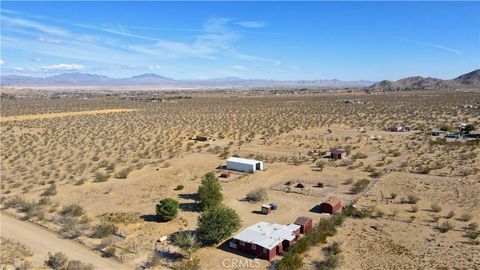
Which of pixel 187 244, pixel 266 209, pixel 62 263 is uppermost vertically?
pixel 266 209

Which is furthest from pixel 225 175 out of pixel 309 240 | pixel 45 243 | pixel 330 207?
pixel 45 243

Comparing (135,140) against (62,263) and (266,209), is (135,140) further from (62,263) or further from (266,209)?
(62,263)

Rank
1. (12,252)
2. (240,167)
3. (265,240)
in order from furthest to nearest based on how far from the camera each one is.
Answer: (240,167)
(12,252)
(265,240)

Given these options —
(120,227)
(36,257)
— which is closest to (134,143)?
(120,227)

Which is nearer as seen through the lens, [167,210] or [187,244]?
[187,244]

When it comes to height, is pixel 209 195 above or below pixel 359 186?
above

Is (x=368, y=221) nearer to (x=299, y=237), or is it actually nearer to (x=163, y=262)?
(x=299, y=237)
